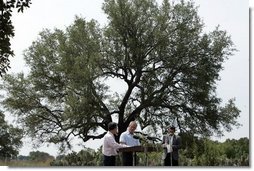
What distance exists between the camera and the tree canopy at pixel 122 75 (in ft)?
51.5

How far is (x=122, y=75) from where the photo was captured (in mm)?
16234

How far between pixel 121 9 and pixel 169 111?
355 cm

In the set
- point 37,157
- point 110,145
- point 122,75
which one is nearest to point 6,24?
point 110,145

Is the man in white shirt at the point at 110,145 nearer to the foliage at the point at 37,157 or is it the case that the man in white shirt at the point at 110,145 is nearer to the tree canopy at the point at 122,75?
the foliage at the point at 37,157

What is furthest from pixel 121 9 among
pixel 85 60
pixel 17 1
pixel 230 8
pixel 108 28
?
pixel 17 1

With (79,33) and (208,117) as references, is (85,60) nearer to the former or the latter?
(79,33)

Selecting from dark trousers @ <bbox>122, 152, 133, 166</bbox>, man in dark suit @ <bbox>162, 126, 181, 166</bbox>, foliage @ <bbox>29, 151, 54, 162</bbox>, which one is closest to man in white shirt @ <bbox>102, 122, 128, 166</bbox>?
dark trousers @ <bbox>122, 152, 133, 166</bbox>

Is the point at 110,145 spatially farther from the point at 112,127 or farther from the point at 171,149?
the point at 171,149

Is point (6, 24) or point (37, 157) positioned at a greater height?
point (6, 24)

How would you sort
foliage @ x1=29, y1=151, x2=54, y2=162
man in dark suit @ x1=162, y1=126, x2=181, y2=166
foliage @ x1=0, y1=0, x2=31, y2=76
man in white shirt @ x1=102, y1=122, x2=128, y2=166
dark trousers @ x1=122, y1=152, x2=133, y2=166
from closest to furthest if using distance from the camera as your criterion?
man in white shirt @ x1=102, y1=122, x2=128, y2=166 → dark trousers @ x1=122, y1=152, x2=133, y2=166 → foliage @ x1=0, y1=0, x2=31, y2=76 → man in dark suit @ x1=162, y1=126, x2=181, y2=166 → foliage @ x1=29, y1=151, x2=54, y2=162

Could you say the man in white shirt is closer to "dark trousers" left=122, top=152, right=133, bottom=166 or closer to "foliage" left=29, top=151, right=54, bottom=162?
"dark trousers" left=122, top=152, right=133, bottom=166

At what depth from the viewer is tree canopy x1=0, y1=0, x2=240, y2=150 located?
51.5 feet

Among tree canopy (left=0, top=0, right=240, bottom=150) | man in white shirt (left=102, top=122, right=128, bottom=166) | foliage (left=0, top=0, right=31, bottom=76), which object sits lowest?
man in white shirt (left=102, top=122, right=128, bottom=166)

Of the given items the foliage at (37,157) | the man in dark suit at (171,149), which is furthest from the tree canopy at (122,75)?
the man in dark suit at (171,149)
